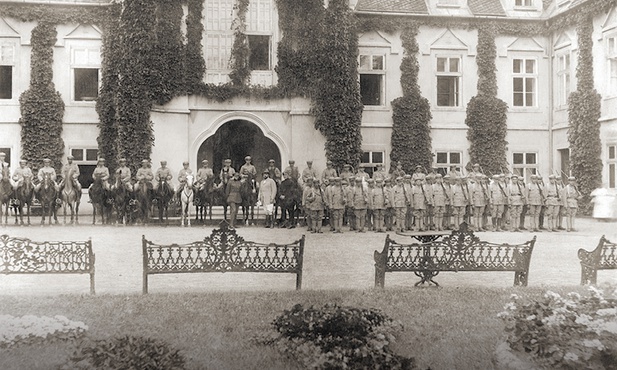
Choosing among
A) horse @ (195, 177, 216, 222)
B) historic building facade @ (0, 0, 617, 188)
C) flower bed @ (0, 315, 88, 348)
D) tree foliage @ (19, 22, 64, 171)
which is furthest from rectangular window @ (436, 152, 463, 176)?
flower bed @ (0, 315, 88, 348)

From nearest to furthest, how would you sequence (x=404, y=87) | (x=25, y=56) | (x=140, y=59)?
(x=25, y=56) → (x=404, y=87) → (x=140, y=59)

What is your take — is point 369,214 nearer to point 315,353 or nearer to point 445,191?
point 445,191

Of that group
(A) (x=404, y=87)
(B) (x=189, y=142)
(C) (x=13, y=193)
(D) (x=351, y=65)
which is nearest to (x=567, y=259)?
(A) (x=404, y=87)

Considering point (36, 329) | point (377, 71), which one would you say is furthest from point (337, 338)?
point (377, 71)

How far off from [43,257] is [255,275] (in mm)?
1840

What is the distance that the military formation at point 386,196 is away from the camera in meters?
8.68

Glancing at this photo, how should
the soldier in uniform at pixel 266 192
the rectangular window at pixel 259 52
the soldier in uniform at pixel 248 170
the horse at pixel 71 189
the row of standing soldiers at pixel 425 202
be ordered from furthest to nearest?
1. the rectangular window at pixel 259 52
2. the soldier in uniform at pixel 248 170
3. the row of standing soldiers at pixel 425 202
4. the soldier in uniform at pixel 266 192
5. the horse at pixel 71 189

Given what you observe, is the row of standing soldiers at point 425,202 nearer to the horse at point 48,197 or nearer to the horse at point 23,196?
the horse at point 48,197

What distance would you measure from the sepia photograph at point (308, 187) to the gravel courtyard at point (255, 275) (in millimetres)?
36

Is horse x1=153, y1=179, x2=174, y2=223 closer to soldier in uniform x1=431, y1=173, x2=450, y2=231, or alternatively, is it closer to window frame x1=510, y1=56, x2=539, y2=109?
window frame x1=510, y1=56, x2=539, y2=109

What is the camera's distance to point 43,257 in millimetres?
4281

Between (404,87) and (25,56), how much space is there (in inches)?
220

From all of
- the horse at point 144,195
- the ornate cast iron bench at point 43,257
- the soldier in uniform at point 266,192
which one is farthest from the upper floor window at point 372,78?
the ornate cast iron bench at point 43,257

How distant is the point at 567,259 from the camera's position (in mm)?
5473
